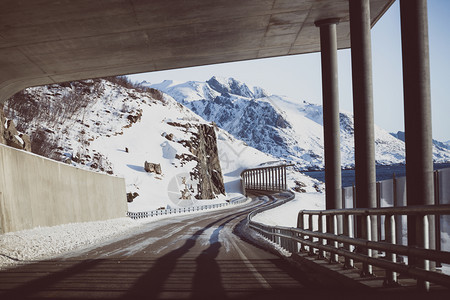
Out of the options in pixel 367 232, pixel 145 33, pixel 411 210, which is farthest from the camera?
pixel 145 33

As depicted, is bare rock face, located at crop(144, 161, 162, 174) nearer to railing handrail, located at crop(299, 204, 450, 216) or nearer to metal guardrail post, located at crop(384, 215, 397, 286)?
railing handrail, located at crop(299, 204, 450, 216)

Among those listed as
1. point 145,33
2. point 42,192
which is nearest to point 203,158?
point 42,192

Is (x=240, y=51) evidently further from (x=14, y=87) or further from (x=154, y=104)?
(x=154, y=104)

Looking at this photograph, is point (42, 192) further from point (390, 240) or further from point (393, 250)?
point (393, 250)

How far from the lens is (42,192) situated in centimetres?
1795

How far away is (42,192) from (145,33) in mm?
8038

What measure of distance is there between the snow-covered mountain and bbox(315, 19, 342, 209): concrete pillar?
4336cm

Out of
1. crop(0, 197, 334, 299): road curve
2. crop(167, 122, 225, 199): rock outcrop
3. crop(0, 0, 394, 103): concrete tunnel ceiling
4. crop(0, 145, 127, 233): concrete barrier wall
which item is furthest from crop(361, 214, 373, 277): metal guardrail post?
crop(167, 122, 225, 199): rock outcrop

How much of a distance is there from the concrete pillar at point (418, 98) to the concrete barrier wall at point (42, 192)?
42.0 feet

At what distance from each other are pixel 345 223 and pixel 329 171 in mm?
7127

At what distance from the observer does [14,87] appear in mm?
20812

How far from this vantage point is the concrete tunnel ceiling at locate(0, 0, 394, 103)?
512 inches

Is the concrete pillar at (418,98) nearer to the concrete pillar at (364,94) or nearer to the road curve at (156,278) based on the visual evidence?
the road curve at (156,278)

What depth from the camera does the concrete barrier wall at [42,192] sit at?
1505cm
